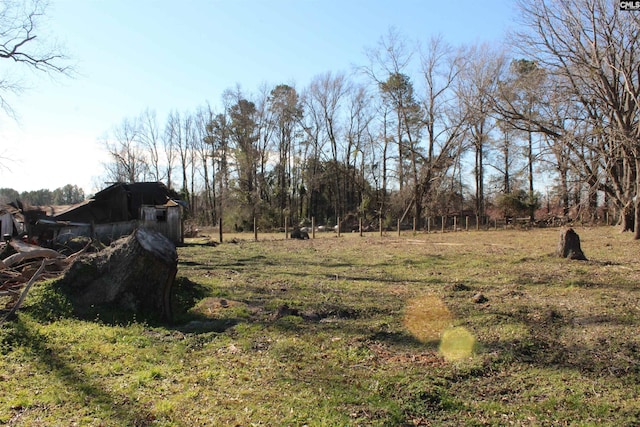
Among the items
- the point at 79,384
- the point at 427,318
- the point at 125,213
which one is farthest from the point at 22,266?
the point at 125,213

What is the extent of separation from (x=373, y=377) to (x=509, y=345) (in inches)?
78.3

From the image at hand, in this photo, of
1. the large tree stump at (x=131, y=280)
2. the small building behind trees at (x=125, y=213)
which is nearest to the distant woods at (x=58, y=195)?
the small building behind trees at (x=125, y=213)

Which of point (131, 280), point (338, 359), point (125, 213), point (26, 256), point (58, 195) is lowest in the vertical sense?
point (338, 359)

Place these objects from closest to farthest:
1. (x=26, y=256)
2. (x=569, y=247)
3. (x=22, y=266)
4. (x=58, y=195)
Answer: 1. (x=22, y=266)
2. (x=26, y=256)
3. (x=569, y=247)
4. (x=58, y=195)

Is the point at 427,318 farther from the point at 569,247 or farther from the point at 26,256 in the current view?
the point at 26,256

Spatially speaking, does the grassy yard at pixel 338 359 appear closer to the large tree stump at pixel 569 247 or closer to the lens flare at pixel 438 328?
the lens flare at pixel 438 328

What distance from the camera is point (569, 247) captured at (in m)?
12.4

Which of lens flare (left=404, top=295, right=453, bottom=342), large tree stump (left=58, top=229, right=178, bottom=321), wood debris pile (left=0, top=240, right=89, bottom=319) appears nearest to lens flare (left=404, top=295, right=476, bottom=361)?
lens flare (left=404, top=295, right=453, bottom=342)

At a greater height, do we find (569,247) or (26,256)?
(26,256)

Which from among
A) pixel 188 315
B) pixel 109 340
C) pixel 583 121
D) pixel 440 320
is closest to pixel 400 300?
pixel 440 320

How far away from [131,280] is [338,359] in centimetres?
364

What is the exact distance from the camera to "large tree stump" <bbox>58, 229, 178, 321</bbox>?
6.77 metres

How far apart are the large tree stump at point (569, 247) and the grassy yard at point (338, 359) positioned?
133 inches

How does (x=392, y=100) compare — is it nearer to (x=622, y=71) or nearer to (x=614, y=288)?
(x=622, y=71)
